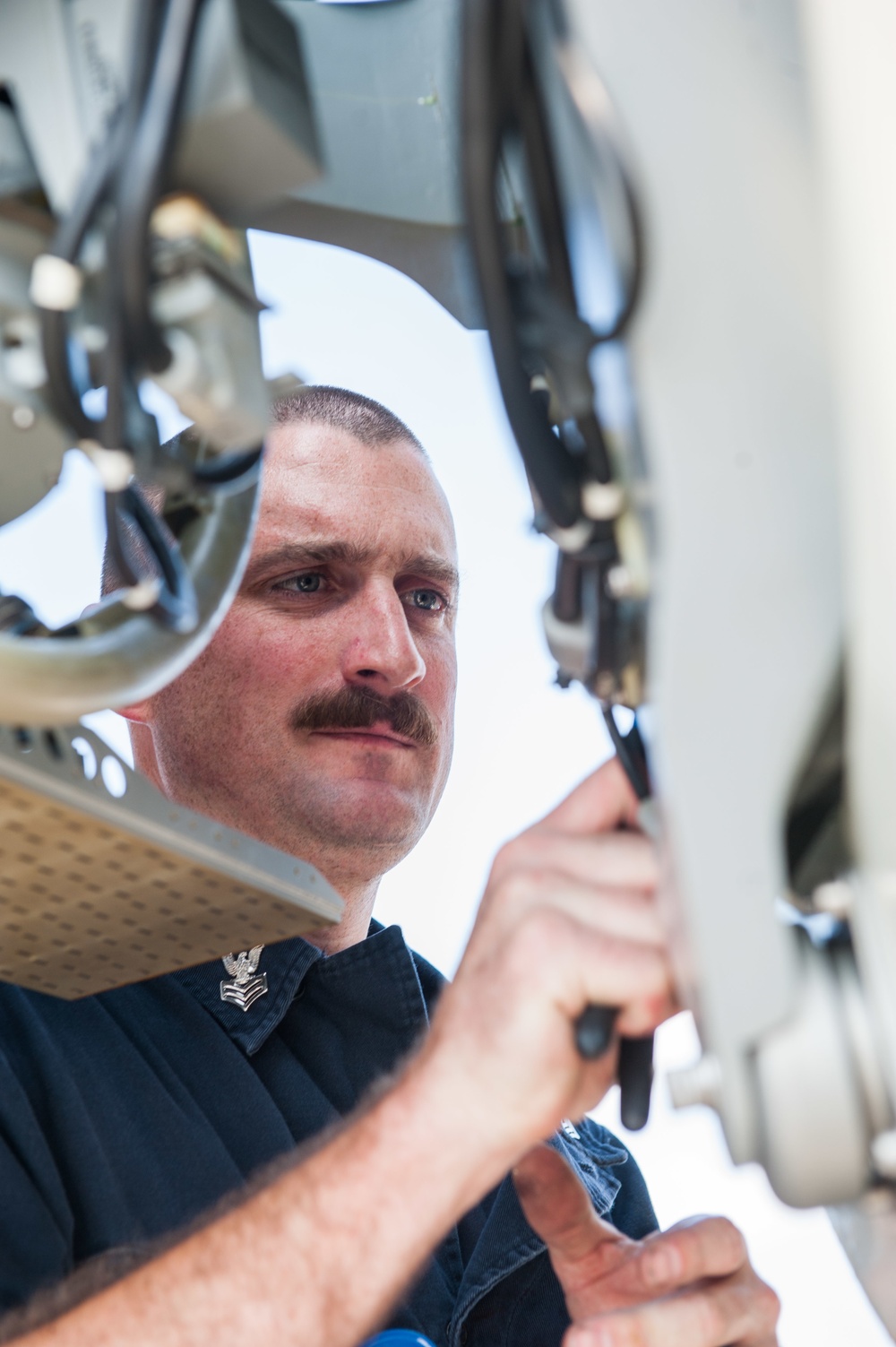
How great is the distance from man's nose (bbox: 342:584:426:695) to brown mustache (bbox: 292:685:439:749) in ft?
0.04

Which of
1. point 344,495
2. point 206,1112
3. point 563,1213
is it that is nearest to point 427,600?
point 344,495

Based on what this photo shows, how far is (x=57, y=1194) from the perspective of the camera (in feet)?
3.30

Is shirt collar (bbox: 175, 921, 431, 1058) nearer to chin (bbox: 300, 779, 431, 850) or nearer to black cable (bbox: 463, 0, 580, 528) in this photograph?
chin (bbox: 300, 779, 431, 850)

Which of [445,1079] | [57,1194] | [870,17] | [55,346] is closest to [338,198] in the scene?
[55,346]

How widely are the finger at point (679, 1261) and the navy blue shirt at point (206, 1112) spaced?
0.29 meters

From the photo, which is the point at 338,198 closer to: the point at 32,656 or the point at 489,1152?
the point at 32,656

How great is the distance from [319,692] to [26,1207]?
2.21 feet

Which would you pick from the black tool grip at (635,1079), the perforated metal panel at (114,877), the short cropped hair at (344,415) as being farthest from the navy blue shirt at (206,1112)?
the short cropped hair at (344,415)

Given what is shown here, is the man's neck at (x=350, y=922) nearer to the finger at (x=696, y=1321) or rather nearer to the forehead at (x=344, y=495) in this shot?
the forehead at (x=344, y=495)

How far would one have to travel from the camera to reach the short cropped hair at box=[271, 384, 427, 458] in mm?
1766

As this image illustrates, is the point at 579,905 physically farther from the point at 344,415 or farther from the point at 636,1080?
the point at 344,415

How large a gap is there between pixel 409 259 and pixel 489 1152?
490mm

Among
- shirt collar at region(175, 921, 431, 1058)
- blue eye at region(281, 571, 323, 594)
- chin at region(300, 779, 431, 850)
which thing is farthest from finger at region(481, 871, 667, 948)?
blue eye at region(281, 571, 323, 594)

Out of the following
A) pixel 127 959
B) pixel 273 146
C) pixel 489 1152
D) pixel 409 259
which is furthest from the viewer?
pixel 127 959
